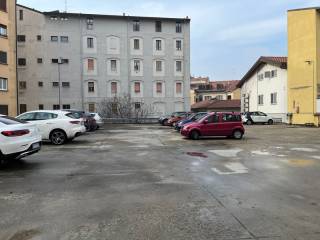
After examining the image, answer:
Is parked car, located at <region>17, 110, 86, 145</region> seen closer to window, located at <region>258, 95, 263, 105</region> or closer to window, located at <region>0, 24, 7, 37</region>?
window, located at <region>0, 24, 7, 37</region>

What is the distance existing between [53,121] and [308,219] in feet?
44.1

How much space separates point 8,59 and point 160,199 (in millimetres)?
34785

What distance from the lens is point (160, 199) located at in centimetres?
642

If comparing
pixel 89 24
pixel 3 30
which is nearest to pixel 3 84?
pixel 3 30

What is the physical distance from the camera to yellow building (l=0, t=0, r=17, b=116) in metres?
35.6

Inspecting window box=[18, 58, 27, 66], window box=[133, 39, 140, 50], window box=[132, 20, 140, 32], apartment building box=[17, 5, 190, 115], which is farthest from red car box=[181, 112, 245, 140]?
window box=[18, 58, 27, 66]

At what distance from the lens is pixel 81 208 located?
5891mm

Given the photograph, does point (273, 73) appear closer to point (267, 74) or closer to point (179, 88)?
point (267, 74)

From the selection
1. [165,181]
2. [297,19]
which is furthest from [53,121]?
[297,19]

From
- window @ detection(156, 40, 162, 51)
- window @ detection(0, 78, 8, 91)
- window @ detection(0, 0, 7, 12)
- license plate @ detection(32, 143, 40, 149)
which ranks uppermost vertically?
window @ detection(0, 0, 7, 12)

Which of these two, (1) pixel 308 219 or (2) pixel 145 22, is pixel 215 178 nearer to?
(1) pixel 308 219

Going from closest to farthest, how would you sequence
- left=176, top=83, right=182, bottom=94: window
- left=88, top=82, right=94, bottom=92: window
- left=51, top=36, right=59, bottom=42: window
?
left=51, top=36, right=59, bottom=42: window, left=88, top=82, right=94, bottom=92: window, left=176, top=83, right=182, bottom=94: window

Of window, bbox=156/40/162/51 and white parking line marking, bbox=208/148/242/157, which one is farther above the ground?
window, bbox=156/40/162/51

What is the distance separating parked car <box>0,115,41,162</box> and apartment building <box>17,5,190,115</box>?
41.2 meters
